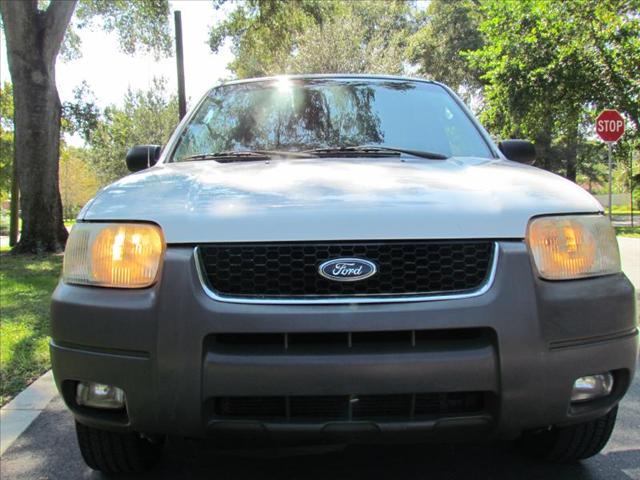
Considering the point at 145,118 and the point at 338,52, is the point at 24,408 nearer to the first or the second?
the point at 338,52

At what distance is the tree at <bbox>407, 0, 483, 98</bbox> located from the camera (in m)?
27.2

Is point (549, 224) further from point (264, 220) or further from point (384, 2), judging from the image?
point (384, 2)

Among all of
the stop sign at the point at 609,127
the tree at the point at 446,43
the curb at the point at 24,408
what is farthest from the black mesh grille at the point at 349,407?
the tree at the point at 446,43

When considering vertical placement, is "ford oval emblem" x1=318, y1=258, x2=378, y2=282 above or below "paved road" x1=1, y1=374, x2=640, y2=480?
above

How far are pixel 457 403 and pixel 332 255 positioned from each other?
63cm

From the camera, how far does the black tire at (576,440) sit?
234 centimetres

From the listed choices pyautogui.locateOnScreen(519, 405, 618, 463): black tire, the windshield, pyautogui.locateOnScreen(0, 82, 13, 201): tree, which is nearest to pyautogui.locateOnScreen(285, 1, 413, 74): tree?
the windshield

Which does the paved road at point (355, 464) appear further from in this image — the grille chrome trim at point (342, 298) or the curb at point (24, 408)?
the grille chrome trim at point (342, 298)

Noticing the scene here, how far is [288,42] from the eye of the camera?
17.3m

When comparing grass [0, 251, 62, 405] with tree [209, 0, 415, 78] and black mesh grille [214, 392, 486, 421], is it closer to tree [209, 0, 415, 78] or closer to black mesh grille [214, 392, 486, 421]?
black mesh grille [214, 392, 486, 421]

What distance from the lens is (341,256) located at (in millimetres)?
1889

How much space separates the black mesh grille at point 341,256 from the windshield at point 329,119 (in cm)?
114

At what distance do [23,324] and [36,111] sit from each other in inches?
277

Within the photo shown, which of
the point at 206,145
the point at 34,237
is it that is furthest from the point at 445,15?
the point at 206,145
